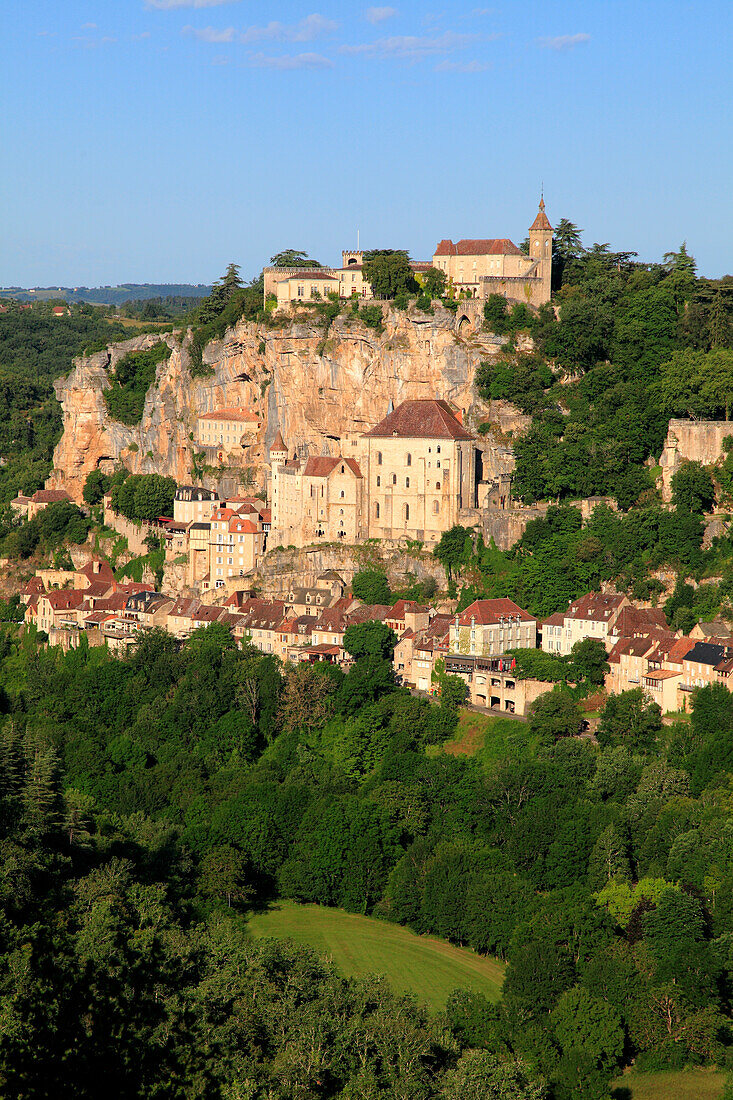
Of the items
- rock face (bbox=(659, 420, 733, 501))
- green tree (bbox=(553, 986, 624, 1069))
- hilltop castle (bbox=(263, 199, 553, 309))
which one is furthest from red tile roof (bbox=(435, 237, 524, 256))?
green tree (bbox=(553, 986, 624, 1069))

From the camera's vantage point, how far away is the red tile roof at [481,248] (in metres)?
83.2

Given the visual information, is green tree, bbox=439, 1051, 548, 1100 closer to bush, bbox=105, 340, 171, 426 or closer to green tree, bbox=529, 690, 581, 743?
green tree, bbox=529, 690, 581, 743

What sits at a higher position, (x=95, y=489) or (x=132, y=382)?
(x=132, y=382)

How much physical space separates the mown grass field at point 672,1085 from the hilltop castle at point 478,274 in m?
47.6

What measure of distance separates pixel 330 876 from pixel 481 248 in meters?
40.8

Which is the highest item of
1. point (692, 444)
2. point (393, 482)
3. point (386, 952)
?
point (692, 444)

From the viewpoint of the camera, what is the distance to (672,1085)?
4338 centimetres

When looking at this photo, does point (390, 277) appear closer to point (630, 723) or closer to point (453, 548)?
point (453, 548)

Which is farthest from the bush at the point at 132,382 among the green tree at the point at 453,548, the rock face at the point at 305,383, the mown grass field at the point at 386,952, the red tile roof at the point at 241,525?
the mown grass field at the point at 386,952

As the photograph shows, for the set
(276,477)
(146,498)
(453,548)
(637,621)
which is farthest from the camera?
(146,498)

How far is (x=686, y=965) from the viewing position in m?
46.3

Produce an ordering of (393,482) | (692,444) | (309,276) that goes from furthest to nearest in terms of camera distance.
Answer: (309,276) < (393,482) < (692,444)

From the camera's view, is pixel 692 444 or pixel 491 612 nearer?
pixel 491 612

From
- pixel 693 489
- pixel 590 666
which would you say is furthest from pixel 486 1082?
pixel 693 489
